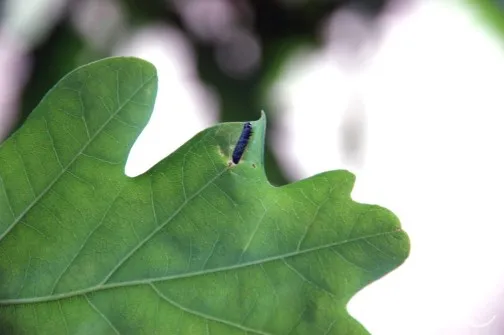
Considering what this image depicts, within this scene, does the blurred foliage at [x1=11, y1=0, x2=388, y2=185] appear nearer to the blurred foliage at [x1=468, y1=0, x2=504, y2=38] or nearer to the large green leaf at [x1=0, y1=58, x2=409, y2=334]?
the blurred foliage at [x1=468, y1=0, x2=504, y2=38]

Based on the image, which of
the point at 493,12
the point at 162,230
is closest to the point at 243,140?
the point at 162,230

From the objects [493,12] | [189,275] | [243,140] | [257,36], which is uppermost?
[493,12]

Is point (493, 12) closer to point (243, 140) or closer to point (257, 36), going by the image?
point (257, 36)

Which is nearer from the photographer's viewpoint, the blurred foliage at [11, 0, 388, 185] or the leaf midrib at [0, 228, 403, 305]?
the leaf midrib at [0, 228, 403, 305]

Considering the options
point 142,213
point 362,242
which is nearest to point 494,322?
point 362,242

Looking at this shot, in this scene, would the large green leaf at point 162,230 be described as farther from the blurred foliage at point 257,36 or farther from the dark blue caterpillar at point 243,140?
the blurred foliage at point 257,36

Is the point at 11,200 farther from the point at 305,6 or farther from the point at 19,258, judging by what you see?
the point at 305,6

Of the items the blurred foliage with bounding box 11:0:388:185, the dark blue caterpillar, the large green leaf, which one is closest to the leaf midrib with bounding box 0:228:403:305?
the large green leaf
